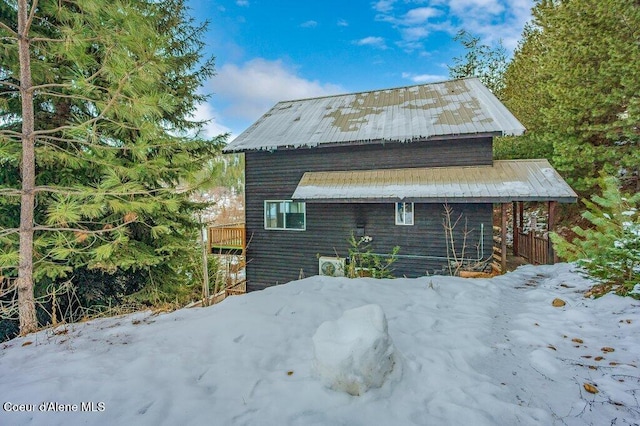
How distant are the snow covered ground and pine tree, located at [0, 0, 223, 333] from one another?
2.01m

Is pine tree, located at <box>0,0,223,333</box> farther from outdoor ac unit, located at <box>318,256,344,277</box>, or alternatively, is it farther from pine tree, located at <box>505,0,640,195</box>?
pine tree, located at <box>505,0,640,195</box>

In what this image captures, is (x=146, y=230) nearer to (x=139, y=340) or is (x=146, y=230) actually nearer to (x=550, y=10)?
(x=139, y=340)

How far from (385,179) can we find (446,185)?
174 centimetres

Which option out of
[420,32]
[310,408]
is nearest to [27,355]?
[310,408]

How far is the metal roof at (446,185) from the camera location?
7176 mm

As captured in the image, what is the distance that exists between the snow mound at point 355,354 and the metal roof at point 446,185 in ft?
19.9

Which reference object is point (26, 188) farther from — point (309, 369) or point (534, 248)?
point (534, 248)

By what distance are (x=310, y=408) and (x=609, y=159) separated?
42.4ft

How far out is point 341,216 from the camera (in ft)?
32.0

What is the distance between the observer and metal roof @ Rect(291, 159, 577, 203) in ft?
23.5

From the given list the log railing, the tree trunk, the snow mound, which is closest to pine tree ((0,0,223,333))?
the tree trunk

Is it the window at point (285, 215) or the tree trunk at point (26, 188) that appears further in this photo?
the window at point (285, 215)

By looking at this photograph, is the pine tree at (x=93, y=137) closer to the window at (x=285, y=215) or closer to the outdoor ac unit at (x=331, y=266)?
the window at (x=285, y=215)

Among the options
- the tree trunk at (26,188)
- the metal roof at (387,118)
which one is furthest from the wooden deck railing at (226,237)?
the tree trunk at (26,188)
